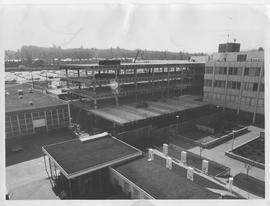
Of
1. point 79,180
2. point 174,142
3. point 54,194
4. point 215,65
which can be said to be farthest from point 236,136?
point 54,194

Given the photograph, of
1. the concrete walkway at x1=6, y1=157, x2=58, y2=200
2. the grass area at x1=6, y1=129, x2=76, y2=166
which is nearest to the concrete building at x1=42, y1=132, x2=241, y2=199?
the concrete walkway at x1=6, y1=157, x2=58, y2=200

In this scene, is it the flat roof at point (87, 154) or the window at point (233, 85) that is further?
the window at point (233, 85)

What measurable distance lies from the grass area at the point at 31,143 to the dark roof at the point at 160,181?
5952 mm

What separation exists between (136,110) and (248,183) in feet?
26.0

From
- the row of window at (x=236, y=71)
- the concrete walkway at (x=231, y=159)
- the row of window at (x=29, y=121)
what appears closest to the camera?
the concrete walkway at (x=231, y=159)

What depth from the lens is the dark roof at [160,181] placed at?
6.01 metres

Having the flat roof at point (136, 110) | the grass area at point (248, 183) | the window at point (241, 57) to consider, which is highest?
the window at point (241, 57)

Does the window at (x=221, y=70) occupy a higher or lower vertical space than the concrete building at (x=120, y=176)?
higher

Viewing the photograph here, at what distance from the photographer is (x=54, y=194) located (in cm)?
812

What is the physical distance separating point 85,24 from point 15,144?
10257 mm

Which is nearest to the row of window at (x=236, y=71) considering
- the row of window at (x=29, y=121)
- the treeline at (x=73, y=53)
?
the treeline at (x=73, y=53)

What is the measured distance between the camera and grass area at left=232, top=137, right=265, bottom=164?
10.0 m

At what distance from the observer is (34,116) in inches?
529

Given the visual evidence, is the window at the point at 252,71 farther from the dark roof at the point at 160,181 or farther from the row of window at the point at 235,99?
the dark roof at the point at 160,181
